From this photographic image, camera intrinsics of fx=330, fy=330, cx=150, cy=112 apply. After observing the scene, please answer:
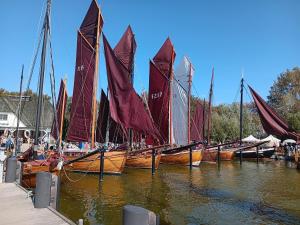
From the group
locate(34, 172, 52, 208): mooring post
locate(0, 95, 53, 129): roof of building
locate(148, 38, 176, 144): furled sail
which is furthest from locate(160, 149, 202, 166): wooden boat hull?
locate(0, 95, 53, 129): roof of building

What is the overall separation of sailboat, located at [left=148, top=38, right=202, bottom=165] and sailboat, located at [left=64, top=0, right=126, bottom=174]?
10.0m

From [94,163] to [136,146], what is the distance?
12.4 m

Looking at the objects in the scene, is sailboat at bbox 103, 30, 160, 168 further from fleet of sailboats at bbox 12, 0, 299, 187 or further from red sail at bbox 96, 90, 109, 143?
red sail at bbox 96, 90, 109, 143

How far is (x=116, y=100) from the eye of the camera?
81.6ft

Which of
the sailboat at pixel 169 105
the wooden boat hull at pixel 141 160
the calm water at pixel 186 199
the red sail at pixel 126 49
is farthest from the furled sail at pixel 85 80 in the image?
the sailboat at pixel 169 105

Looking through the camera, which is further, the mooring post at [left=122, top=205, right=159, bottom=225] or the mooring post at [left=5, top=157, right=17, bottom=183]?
the mooring post at [left=5, top=157, right=17, bottom=183]

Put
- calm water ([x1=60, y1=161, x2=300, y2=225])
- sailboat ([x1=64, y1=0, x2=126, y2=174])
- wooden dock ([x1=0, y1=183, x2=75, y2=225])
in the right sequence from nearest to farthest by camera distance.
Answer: wooden dock ([x1=0, y1=183, x2=75, y2=225]) < calm water ([x1=60, y1=161, x2=300, y2=225]) < sailboat ([x1=64, y1=0, x2=126, y2=174])

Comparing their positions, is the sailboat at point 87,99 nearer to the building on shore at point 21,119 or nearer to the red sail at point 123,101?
the red sail at point 123,101

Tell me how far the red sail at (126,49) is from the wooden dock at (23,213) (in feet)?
71.8

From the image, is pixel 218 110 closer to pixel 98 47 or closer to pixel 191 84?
pixel 191 84

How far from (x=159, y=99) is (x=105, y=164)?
13.4m

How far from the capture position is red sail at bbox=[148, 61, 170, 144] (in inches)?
1414

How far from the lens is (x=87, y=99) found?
88.1ft

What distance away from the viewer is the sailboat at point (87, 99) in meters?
25.0
